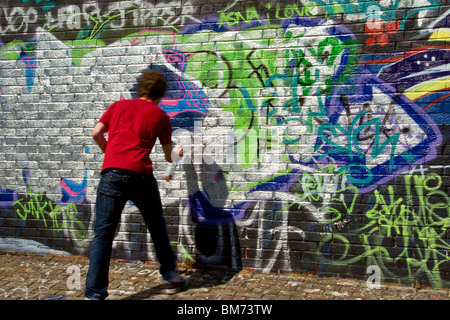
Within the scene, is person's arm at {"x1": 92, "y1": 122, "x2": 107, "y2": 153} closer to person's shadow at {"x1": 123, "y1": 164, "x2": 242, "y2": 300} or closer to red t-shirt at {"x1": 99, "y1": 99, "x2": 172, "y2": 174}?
red t-shirt at {"x1": 99, "y1": 99, "x2": 172, "y2": 174}

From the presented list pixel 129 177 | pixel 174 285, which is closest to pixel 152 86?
pixel 129 177

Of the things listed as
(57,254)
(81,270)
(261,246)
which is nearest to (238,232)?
(261,246)

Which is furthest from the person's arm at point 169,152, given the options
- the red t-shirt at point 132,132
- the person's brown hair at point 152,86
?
the person's brown hair at point 152,86

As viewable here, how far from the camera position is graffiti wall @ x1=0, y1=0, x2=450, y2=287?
400cm

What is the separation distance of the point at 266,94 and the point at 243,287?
1744 millimetres

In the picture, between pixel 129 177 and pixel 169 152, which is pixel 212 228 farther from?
pixel 129 177

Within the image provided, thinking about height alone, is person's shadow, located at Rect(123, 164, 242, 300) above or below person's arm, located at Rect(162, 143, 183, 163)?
below

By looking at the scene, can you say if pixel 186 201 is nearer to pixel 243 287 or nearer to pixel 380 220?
pixel 243 287

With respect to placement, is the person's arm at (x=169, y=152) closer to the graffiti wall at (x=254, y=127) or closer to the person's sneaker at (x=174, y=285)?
the graffiti wall at (x=254, y=127)

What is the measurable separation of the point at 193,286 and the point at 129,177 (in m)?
1.18

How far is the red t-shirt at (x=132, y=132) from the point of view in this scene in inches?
142

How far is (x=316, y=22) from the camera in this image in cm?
418

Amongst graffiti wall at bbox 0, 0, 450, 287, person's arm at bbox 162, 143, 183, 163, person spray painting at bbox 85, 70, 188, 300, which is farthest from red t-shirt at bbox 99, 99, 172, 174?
graffiti wall at bbox 0, 0, 450, 287

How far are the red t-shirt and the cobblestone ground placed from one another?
1.10 metres
